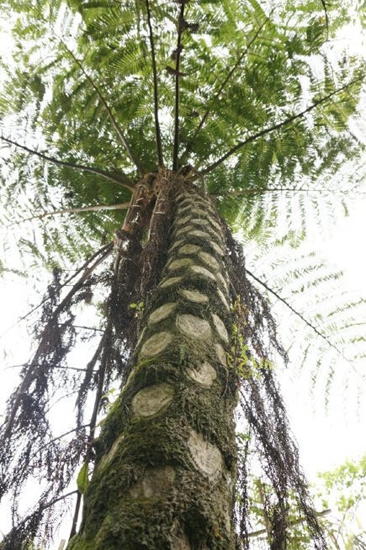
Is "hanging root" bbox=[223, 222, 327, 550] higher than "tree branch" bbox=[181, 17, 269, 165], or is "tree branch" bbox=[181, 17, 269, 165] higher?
"tree branch" bbox=[181, 17, 269, 165]

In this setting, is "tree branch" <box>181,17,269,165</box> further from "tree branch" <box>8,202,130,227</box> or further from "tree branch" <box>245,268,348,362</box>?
"tree branch" <box>245,268,348,362</box>

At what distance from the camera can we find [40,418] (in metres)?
2.02

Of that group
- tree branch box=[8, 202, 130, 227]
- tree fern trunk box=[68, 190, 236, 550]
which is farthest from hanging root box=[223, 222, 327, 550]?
tree branch box=[8, 202, 130, 227]

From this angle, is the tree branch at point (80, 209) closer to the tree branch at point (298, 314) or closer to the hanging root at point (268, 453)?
the tree branch at point (298, 314)

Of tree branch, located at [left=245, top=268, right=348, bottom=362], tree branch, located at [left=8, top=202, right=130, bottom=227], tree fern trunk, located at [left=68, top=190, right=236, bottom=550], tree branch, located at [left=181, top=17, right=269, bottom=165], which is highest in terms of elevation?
tree branch, located at [left=181, top=17, right=269, bottom=165]

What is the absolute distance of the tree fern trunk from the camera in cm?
63

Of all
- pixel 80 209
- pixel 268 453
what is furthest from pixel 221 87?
pixel 268 453

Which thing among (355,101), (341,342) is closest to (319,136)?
(355,101)

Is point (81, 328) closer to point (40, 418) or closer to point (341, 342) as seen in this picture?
point (40, 418)

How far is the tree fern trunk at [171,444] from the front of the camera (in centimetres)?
63

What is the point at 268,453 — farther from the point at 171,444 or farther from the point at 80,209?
the point at 80,209

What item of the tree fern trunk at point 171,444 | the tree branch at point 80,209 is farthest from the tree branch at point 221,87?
the tree fern trunk at point 171,444

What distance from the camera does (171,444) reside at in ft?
2.49

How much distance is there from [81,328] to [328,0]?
3171mm
